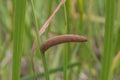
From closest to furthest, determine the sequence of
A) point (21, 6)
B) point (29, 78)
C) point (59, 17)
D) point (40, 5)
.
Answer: point (21, 6) < point (29, 78) < point (59, 17) < point (40, 5)

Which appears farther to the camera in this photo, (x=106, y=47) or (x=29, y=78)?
(x=29, y=78)

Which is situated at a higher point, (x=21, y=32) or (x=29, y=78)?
(x=21, y=32)

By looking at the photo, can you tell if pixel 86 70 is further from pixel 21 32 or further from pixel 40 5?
pixel 21 32

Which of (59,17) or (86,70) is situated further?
(86,70)

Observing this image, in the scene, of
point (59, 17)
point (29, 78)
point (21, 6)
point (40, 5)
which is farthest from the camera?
point (40, 5)

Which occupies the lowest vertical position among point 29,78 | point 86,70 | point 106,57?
point 86,70

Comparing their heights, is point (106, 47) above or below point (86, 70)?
above

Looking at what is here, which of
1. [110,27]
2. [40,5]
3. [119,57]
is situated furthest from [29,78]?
[40,5]

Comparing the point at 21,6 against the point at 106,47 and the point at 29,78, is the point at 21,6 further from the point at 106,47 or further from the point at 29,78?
the point at 29,78

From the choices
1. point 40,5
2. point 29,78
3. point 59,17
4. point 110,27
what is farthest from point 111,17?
point 40,5
